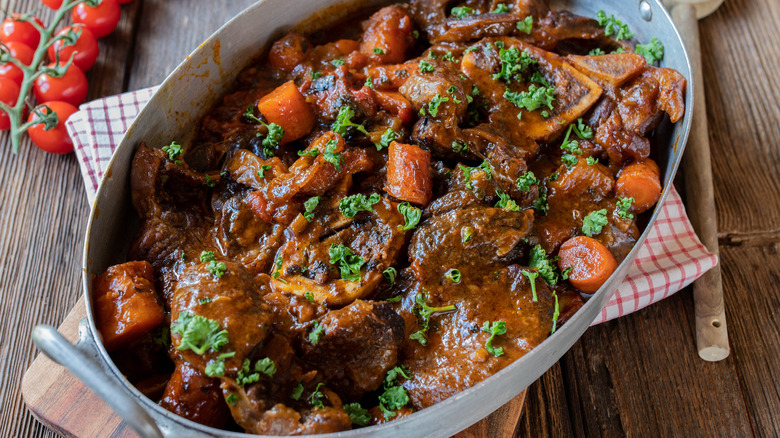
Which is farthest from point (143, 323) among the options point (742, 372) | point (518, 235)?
point (742, 372)

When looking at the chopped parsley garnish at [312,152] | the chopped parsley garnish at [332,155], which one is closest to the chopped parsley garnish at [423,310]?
the chopped parsley garnish at [332,155]

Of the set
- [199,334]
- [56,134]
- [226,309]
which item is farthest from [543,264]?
[56,134]

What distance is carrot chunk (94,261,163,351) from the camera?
264cm

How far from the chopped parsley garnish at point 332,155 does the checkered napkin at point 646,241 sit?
1459 millimetres

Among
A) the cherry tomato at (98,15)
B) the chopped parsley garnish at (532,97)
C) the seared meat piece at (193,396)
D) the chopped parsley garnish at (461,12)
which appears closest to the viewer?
the seared meat piece at (193,396)

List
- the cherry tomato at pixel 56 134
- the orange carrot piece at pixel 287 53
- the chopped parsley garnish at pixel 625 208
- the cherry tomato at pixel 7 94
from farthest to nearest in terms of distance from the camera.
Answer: the cherry tomato at pixel 7 94
the cherry tomato at pixel 56 134
the orange carrot piece at pixel 287 53
the chopped parsley garnish at pixel 625 208

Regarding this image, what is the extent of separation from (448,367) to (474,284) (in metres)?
0.38

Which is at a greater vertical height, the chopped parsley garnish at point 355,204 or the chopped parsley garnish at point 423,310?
the chopped parsley garnish at point 355,204

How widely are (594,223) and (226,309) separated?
167 centimetres

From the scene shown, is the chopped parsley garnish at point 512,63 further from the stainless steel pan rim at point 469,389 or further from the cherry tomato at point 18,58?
the cherry tomato at point 18,58

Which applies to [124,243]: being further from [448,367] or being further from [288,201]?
[448,367]

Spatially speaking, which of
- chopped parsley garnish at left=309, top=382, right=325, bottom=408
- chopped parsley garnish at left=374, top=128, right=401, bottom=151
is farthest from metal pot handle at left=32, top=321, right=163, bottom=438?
chopped parsley garnish at left=374, top=128, right=401, bottom=151

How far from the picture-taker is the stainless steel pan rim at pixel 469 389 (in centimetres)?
234

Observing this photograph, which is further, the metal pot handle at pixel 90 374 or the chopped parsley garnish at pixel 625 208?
the chopped parsley garnish at pixel 625 208
